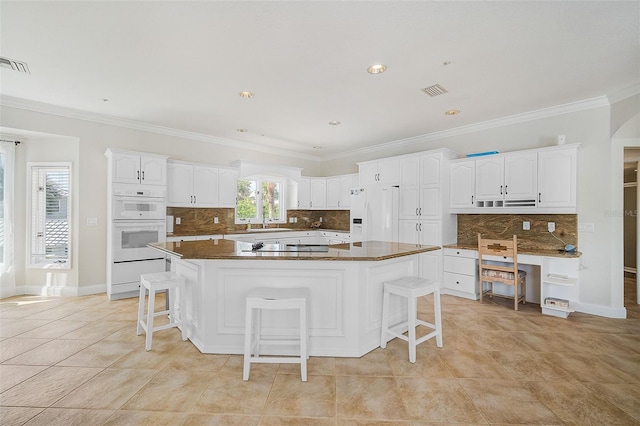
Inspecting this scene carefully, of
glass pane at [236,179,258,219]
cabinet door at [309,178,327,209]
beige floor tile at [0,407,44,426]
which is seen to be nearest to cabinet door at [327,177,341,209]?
cabinet door at [309,178,327,209]

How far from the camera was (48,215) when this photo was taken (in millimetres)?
4617

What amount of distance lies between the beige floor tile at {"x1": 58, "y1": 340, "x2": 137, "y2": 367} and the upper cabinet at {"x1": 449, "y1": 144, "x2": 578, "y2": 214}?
472 cm

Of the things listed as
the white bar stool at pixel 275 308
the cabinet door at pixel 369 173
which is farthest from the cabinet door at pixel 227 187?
the white bar stool at pixel 275 308

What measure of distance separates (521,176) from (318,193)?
4.13 metres

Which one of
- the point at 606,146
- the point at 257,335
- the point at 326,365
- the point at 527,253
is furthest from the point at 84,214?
the point at 606,146

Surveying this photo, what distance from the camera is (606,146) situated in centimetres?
377

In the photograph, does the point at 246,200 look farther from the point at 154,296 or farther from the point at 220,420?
the point at 220,420

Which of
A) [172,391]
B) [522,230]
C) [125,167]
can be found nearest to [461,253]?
[522,230]

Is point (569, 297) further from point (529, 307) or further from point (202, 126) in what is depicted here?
point (202, 126)

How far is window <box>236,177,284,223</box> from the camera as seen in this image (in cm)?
641

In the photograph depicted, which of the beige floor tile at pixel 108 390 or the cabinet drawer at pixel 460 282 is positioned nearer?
the beige floor tile at pixel 108 390

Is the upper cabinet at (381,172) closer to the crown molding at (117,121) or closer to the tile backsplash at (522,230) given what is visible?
the tile backsplash at (522,230)

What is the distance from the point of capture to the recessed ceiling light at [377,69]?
297 cm

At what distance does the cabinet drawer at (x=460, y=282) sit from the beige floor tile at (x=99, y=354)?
423 centimetres
